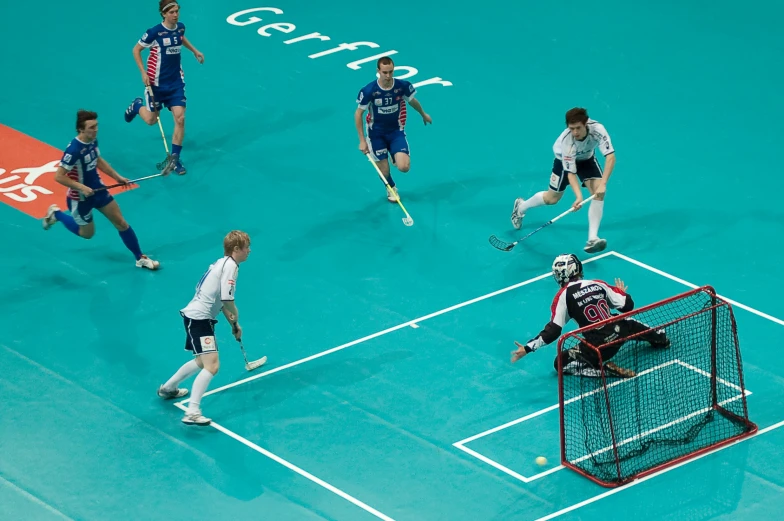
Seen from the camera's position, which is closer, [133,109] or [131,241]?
[131,241]

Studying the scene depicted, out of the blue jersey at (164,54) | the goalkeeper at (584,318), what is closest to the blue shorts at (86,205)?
the blue jersey at (164,54)

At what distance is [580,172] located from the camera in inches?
829

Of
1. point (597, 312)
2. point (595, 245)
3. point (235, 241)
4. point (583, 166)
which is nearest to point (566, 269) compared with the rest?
point (597, 312)

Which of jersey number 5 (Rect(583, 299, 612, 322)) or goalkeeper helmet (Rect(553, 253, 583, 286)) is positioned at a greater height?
goalkeeper helmet (Rect(553, 253, 583, 286))

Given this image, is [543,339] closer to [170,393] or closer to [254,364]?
[254,364]

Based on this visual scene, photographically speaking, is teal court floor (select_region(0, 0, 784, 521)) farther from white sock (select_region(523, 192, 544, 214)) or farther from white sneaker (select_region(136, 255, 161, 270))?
white sock (select_region(523, 192, 544, 214))

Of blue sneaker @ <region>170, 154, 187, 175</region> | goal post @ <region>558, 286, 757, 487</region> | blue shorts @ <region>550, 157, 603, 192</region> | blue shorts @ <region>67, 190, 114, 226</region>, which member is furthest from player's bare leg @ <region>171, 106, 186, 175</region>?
goal post @ <region>558, 286, 757, 487</region>

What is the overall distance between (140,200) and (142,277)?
281 cm

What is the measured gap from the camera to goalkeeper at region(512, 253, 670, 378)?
672 inches

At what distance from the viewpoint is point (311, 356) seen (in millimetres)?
18562

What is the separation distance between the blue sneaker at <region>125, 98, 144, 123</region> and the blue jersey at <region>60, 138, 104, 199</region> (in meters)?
4.12

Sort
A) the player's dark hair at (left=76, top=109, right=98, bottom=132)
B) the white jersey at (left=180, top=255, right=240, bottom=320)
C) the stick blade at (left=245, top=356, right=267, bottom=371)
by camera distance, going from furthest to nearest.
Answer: the player's dark hair at (left=76, top=109, right=98, bottom=132), the stick blade at (left=245, top=356, right=267, bottom=371), the white jersey at (left=180, top=255, right=240, bottom=320)

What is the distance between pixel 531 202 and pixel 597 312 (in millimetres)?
4681

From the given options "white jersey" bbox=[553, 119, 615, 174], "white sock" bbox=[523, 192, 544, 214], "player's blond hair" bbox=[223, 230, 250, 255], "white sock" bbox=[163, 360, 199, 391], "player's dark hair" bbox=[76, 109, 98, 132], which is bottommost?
"white sock" bbox=[163, 360, 199, 391]
